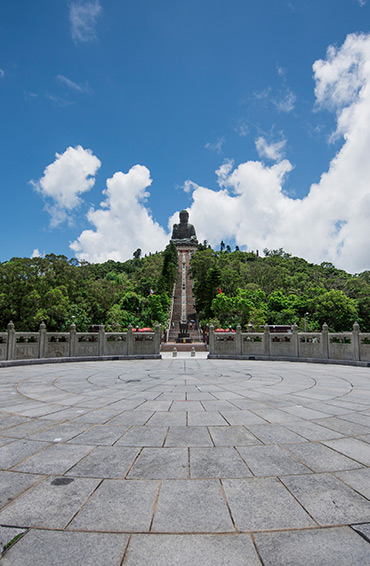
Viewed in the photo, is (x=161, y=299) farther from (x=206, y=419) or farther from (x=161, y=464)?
(x=161, y=464)

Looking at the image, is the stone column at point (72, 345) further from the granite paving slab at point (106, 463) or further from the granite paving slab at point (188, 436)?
the granite paving slab at point (106, 463)

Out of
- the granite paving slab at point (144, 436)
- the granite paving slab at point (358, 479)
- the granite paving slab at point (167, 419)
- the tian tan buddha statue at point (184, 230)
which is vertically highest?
the tian tan buddha statue at point (184, 230)

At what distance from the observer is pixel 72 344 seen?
59.7ft

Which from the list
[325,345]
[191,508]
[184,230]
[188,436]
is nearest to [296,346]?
[325,345]

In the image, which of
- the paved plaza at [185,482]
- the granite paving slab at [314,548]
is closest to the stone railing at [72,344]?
the paved plaza at [185,482]

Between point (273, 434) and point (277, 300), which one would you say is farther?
point (277, 300)

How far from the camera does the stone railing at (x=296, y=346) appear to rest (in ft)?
54.2

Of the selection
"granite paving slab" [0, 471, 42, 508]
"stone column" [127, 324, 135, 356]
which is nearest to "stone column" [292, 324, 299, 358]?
"stone column" [127, 324, 135, 356]

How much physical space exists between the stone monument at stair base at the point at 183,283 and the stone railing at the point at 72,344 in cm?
2626

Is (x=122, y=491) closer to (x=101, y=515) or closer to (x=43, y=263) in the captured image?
(x=101, y=515)

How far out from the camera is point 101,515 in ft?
10.3

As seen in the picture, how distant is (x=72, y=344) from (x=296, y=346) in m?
12.6

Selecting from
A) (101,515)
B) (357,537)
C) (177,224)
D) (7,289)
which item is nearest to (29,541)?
(101,515)

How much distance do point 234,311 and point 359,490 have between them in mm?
45526
